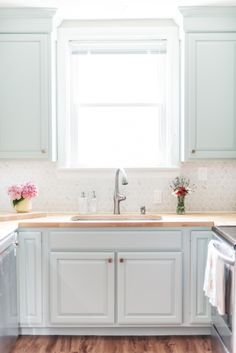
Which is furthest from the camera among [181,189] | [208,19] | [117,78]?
[117,78]

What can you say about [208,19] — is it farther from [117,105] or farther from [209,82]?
[117,105]

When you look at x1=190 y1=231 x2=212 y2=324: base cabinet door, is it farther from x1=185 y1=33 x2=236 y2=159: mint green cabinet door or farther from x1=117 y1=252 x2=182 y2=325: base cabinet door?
x1=185 y1=33 x2=236 y2=159: mint green cabinet door

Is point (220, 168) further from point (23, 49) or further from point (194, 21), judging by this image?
point (23, 49)

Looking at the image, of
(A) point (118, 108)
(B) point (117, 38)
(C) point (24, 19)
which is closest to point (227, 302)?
(A) point (118, 108)

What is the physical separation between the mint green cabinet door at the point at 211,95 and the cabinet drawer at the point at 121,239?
78cm

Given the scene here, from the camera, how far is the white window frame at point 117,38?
355cm

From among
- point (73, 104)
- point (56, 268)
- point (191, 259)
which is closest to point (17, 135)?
point (73, 104)

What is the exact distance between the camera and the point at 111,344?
2990 mm

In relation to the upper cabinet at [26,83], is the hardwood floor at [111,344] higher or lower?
lower

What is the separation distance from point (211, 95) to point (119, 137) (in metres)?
0.89

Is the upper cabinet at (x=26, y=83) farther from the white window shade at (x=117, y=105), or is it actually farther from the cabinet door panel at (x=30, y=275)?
the cabinet door panel at (x=30, y=275)

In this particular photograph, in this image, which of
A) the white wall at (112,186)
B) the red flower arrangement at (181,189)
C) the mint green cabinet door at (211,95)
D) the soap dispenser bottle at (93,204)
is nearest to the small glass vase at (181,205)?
the red flower arrangement at (181,189)

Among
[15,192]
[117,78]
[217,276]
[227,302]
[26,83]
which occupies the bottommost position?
Result: [227,302]

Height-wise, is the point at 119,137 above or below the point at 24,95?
below
